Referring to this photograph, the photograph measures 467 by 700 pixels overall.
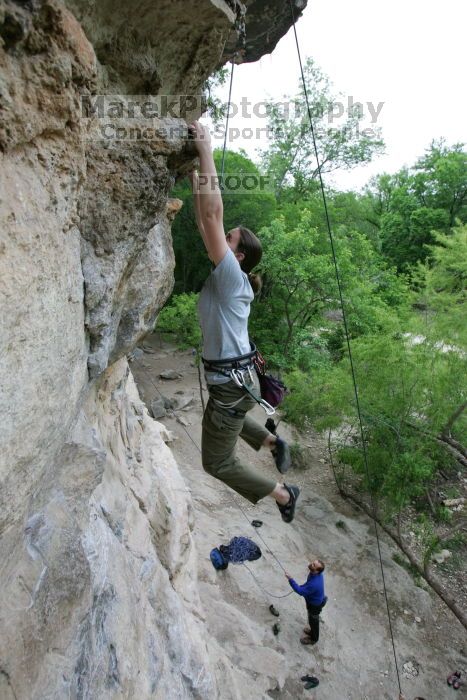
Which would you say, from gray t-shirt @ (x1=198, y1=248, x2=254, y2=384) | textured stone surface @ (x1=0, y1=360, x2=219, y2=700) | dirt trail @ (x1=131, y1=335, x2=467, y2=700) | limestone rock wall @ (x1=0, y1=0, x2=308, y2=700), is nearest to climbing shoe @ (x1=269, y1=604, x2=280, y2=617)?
dirt trail @ (x1=131, y1=335, x2=467, y2=700)

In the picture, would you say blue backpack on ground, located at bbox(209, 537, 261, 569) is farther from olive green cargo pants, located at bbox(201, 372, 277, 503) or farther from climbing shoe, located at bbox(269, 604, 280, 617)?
olive green cargo pants, located at bbox(201, 372, 277, 503)

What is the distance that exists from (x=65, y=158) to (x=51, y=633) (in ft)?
7.60

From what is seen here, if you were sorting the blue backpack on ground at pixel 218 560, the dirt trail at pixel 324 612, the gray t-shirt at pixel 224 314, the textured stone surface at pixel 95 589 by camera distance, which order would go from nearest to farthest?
the textured stone surface at pixel 95 589
the gray t-shirt at pixel 224 314
the dirt trail at pixel 324 612
the blue backpack on ground at pixel 218 560

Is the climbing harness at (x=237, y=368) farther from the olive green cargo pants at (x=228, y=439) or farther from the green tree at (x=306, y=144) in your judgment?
the green tree at (x=306, y=144)

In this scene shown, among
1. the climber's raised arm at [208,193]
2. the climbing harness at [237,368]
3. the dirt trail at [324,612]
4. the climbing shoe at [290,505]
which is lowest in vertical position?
the dirt trail at [324,612]

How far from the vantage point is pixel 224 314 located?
312 centimetres

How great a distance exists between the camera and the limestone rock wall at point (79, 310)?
1616mm

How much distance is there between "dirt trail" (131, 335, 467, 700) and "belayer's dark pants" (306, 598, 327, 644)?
19cm

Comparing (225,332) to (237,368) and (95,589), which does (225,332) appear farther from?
(95,589)

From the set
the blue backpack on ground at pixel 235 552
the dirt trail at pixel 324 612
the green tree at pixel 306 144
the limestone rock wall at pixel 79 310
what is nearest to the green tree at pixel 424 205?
the green tree at pixel 306 144

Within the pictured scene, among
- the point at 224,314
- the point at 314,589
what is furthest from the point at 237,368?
the point at 314,589

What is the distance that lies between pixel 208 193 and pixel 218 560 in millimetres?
5753

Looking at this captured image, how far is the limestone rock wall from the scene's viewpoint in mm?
1616

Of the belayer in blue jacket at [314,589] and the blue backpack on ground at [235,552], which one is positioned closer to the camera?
the belayer in blue jacket at [314,589]
